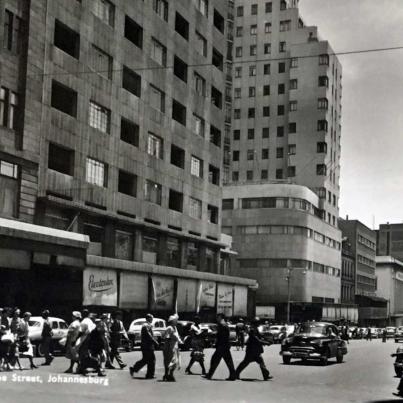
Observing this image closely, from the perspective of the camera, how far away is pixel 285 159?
91.6 meters

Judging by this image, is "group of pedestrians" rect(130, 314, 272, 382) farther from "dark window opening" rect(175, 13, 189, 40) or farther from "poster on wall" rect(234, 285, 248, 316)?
"poster on wall" rect(234, 285, 248, 316)

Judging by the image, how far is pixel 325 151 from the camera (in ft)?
294

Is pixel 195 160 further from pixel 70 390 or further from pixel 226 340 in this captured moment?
pixel 70 390

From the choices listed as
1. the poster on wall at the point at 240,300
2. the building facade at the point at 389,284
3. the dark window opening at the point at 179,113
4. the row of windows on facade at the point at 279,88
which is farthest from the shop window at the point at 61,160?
the building facade at the point at 389,284

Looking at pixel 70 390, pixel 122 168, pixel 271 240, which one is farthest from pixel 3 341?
→ pixel 271 240

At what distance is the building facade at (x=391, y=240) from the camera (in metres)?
168

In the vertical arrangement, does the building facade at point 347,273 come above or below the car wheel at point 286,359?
above

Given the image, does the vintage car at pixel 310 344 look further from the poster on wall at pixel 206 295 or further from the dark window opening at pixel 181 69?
the dark window opening at pixel 181 69

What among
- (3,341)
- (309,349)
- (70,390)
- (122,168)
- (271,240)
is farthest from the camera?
(271,240)

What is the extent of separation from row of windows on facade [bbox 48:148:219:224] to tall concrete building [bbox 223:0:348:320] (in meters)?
26.2

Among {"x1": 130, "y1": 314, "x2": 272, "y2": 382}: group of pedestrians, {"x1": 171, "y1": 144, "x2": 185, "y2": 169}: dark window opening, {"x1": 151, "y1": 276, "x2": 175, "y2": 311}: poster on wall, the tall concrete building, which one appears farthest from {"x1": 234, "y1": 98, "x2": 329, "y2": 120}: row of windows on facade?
{"x1": 130, "y1": 314, "x2": 272, "y2": 382}: group of pedestrians

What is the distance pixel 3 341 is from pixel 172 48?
3619cm

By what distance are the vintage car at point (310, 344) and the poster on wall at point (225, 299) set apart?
27.5 metres

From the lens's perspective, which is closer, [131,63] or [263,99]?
[131,63]
